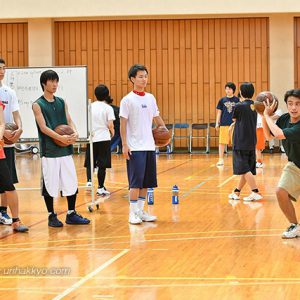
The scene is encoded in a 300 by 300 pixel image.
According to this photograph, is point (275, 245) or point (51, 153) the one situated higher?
point (51, 153)

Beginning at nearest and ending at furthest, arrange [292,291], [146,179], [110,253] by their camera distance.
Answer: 1. [292,291]
2. [110,253]
3. [146,179]

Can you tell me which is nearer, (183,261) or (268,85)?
(183,261)

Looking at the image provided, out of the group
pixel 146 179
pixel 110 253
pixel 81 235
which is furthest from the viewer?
pixel 146 179

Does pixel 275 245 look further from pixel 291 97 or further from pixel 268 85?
pixel 268 85

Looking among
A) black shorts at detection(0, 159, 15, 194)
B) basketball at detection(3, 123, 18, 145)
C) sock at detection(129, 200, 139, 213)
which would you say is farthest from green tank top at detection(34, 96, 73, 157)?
sock at detection(129, 200, 139, 213)

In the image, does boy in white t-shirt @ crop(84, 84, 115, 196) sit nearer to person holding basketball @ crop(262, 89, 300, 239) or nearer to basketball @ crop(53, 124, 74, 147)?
basketball @ crop(53, 124, 74, 147)

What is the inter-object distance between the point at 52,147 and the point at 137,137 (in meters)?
0.88

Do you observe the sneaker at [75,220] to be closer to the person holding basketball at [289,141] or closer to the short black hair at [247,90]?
the person holding basketball at [289,141]

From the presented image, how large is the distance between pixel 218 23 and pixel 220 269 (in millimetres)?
15377

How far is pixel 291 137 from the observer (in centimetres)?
573

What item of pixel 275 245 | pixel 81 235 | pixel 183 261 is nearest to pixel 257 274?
pixel 183 261

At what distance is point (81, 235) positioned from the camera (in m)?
6.42

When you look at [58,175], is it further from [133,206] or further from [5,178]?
[133,206]

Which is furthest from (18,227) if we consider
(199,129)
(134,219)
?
(199,129)
